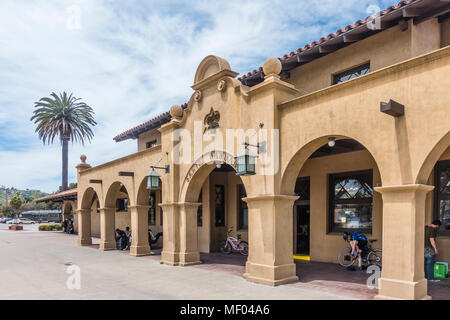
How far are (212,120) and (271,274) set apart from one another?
192 inches

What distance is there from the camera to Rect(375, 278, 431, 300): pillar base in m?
5.90

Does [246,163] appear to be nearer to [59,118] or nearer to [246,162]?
[246,162]

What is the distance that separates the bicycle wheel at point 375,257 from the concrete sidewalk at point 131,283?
133 inches

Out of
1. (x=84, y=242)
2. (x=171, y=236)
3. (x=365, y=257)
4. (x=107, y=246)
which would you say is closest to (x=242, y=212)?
(x=171, y=236)

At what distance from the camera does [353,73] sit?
9.89m

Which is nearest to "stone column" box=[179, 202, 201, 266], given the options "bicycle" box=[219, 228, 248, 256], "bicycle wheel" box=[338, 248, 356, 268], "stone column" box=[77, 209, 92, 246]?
"bicycle" box=[219, 228, 248, 256]

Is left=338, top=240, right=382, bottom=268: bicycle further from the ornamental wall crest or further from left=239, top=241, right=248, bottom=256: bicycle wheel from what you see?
the ornamental wall crest

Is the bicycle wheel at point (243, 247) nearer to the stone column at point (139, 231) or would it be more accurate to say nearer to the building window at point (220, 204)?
the building window at point (220, 204)

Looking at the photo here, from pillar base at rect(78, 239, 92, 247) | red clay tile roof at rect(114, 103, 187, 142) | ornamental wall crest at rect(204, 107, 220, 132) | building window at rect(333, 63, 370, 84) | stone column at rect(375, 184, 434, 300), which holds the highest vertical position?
building window at rect(333, 63, 370, 84)

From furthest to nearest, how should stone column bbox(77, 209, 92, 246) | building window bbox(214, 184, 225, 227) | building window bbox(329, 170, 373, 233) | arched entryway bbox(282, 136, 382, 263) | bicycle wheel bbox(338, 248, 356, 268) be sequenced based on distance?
stone column bbox(77, 209, 92, 246), building window bbox(214, 184, 225, 227), building window bbox(329, 170, 373, 233), arched entryway bbox(282, 136, 382, 263), bicycle wheel bbox(338, 248, 356, 268)

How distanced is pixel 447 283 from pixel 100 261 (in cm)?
1110

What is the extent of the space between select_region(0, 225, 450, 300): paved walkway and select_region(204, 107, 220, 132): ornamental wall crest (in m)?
4.37

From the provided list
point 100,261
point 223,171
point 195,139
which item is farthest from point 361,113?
point 100,261
